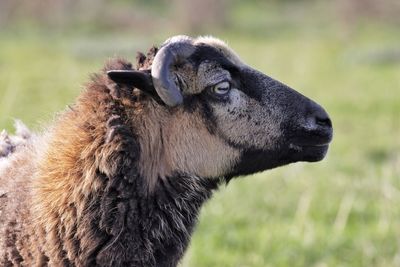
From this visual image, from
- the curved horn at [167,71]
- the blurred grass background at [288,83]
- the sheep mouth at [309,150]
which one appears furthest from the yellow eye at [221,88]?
the blurred grass background at [288,83]

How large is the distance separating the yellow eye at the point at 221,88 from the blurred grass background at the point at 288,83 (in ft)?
2.50

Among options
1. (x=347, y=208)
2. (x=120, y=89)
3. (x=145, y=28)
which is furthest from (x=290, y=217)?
(x=145, y=28)

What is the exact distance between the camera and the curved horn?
4699 mm

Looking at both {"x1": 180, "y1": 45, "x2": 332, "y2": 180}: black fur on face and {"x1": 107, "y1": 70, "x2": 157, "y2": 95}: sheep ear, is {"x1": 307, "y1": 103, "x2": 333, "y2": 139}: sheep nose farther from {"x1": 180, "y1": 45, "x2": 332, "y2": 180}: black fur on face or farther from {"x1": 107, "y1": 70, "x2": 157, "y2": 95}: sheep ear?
{"x1": 107, "y1": 70, "x2": 157, "y2": 95}: sheep ear

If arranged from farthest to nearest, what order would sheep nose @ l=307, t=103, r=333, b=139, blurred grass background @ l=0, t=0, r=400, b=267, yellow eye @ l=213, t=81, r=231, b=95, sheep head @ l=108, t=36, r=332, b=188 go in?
1. blurred grass background @ l=0, t=0, r=400, b=267
2. sheep nose @ l=307, t=103, r=333, b=139
3. yellow eye @ l=213, t=81, r=231, b=95
4. sheep head @ l=108, t=36, r=332, b=188

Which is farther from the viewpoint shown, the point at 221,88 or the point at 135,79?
the point at 221,88

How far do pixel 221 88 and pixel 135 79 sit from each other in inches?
20.4

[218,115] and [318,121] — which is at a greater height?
[218,115]

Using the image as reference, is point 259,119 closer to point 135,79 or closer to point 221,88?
point 221,88

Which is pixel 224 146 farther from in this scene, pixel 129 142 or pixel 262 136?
pixel 129 142

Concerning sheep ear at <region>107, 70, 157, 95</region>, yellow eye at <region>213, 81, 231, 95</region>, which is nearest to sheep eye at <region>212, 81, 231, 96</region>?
yellow eye at <region>213, 81, 231, 95</region>

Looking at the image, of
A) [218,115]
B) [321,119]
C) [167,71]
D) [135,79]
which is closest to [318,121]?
[321,119]

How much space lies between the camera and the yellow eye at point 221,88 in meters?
4.96

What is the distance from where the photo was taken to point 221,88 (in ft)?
16.3
